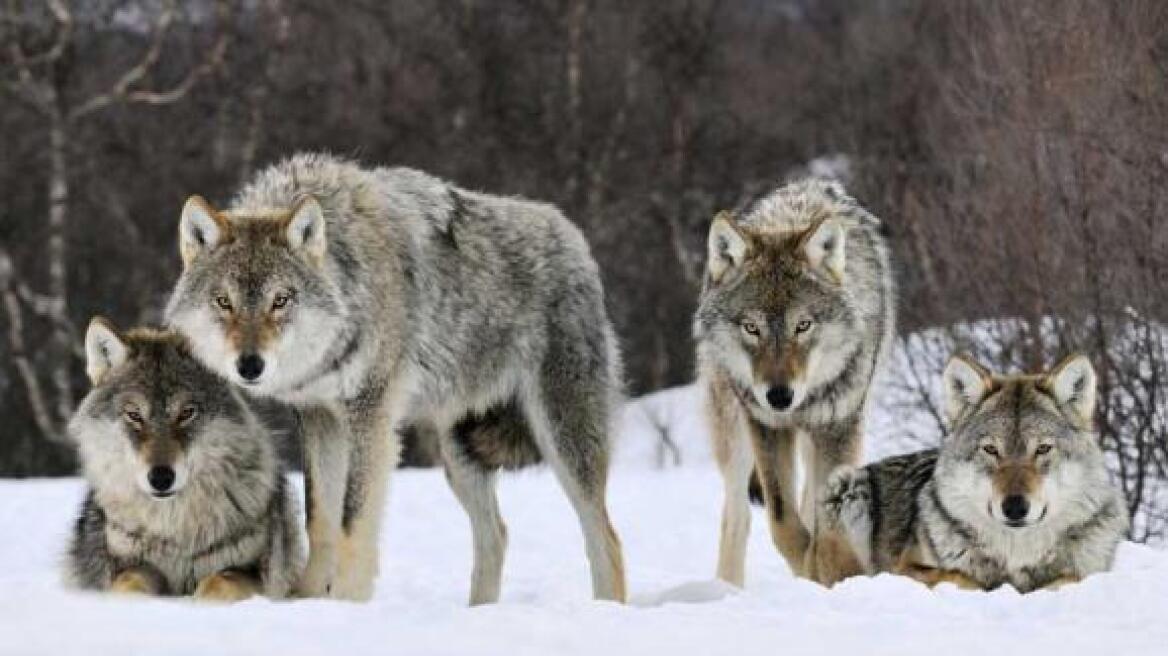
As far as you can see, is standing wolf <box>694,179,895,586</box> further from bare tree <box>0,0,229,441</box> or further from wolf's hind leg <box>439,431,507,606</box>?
bare tree <box>0,0,229,441</box>

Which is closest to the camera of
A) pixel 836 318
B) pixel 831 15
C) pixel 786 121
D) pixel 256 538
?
pixel 256 538

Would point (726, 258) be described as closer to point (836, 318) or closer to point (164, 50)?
point (836, 318)

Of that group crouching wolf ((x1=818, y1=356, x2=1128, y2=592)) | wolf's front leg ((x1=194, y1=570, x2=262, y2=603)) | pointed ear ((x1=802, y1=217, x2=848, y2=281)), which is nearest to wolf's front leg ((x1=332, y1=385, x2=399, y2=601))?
wolf's front leg ((x1=194, y1=570, x2=262, y2=603))

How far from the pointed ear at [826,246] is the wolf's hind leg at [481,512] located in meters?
1.53

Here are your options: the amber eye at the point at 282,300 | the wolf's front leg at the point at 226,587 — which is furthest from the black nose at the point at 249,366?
the wolf's front leg at the point at 226,587

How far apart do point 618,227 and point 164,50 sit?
18.7ft

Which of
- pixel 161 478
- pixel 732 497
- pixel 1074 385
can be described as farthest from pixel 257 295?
pixel 1074 385

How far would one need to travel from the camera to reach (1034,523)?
6242 mm

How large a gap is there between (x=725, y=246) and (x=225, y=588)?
8.07 ft

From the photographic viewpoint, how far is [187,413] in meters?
6.09

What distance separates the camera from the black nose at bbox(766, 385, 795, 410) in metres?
6.75

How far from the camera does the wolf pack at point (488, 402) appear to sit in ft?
20.1

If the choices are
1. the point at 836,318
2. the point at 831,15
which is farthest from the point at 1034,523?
the point at 831,15

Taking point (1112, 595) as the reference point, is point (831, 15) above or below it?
above
